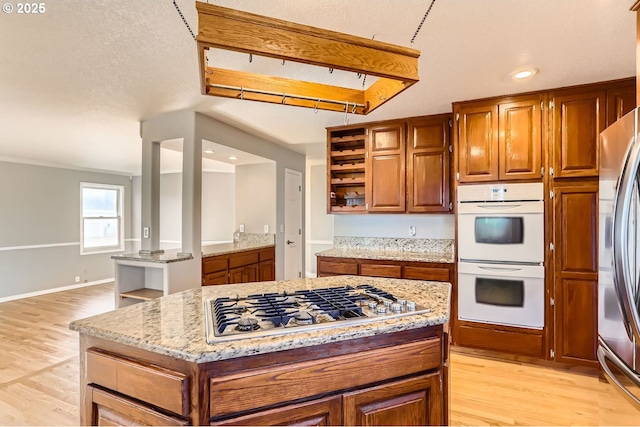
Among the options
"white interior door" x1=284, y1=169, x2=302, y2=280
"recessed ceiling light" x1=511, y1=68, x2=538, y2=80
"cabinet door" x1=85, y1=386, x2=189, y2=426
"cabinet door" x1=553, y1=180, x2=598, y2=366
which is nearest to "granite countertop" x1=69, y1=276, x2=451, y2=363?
"cabinet door" x1=85, y1=386, x2=189, y2=426

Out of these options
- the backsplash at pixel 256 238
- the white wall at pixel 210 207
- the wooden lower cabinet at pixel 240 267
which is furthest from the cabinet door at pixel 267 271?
the white wall at pixel 210 207

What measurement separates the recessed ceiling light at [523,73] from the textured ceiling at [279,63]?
0.07 meters

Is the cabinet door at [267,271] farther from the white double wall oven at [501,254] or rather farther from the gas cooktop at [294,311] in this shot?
the gas cooktop at [294,311]

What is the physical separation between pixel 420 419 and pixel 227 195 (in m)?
6.20

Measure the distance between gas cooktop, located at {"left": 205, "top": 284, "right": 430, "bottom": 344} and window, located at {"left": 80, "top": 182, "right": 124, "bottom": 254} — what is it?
669cm

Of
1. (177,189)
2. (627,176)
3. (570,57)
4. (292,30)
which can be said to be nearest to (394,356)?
(627,176)

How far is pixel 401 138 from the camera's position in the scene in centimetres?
357

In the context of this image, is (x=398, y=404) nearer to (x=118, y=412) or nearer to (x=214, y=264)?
(x=118, y=412)

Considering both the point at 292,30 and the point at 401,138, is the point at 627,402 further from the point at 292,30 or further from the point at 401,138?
the point at 401,138

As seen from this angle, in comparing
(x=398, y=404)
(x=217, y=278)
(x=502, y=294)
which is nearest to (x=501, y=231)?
(x=502, y=294)

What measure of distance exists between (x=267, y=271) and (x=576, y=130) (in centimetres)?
395

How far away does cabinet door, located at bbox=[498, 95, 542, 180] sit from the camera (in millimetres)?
2783

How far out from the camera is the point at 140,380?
1056 mm

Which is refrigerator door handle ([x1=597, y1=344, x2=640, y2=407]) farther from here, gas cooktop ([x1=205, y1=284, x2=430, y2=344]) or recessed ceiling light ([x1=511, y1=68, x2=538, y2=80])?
recessed ceiling light ([x1=511, y1=68, x2=538, y2=80])
